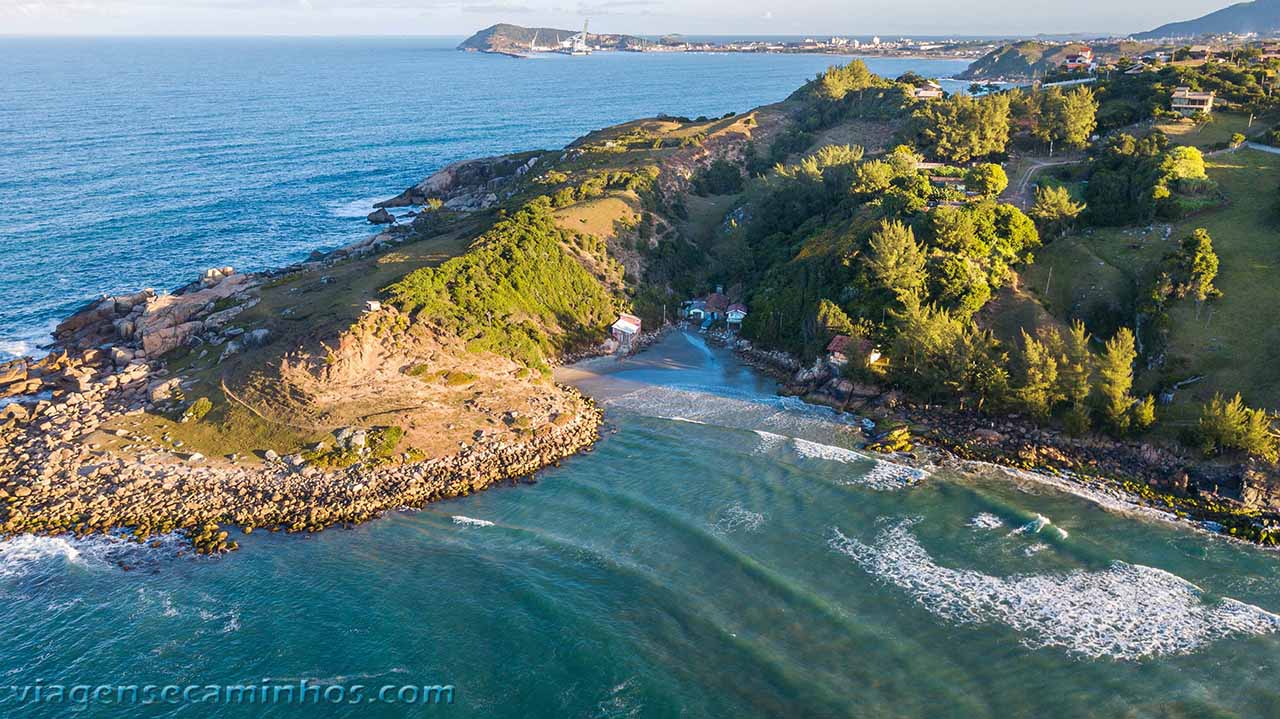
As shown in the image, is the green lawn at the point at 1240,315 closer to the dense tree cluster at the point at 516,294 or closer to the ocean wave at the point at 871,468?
the ocean wave at the point at 871,468

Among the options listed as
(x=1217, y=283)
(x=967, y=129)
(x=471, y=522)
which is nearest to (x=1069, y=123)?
(x=967, y=129)

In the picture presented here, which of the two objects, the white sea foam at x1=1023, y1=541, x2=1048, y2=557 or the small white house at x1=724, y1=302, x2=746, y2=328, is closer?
the white sea foam at x1=1023, y1=541, x2=1048, y2=557

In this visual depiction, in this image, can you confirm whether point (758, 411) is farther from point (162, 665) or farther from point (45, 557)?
point (45, 557)

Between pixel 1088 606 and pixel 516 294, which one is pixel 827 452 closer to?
pixel 1088 606

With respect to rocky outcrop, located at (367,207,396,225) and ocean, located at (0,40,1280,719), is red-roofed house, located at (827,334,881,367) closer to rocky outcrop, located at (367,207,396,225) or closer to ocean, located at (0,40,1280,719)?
ocean, located at (0,40,1280,719)

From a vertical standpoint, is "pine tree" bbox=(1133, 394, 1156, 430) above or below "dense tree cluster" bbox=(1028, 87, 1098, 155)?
below

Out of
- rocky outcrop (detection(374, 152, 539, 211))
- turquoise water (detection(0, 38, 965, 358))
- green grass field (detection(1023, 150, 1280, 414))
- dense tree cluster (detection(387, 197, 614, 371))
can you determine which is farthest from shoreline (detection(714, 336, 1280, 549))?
rocky outcrop (detection(374, 152, 539, 211))

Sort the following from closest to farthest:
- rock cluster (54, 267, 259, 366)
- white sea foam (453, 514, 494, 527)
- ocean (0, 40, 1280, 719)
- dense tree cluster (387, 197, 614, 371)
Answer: ocean (0, 40, 1280, 719), white sea foam (453, 514, 494, 527), dense tree cluster (387, 197, 614, 371), rock cluster (54, 267, 259, 366)
